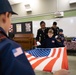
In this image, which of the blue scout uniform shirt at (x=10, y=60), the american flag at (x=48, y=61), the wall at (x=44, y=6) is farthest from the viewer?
the wall at (x=44, y=6)

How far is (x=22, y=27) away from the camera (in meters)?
9.43

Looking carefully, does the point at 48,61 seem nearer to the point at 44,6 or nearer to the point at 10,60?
the point at 10,60

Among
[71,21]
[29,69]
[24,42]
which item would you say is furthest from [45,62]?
[24,42]

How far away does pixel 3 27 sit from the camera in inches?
26.9

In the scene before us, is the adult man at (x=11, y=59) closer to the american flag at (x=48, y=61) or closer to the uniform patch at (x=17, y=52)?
the uniform patch at (x=17, y=52)

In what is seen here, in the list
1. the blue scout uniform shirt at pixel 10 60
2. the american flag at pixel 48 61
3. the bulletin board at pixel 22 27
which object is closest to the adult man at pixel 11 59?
the blue scout uniform shirt at pixel 10 60

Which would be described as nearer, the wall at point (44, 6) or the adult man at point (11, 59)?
the adult man at point (11, 59)

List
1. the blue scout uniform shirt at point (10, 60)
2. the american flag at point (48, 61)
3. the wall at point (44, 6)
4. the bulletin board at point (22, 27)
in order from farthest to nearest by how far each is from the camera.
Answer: the bulletin board at point (22, 27), the wall at point (44, 6), the american flag at point (48, 61), the blue scout uniform shirt at point (10, 60)

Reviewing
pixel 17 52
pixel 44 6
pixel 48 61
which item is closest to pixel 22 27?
pixel 44 6

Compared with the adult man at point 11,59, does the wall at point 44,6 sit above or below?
above

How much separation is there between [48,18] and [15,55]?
7896mm

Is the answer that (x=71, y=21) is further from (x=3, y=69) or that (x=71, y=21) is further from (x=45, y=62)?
(x=3, y=69)

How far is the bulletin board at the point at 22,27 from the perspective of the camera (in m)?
9.14

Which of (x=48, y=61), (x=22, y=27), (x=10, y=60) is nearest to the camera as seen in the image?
(x=10, y=60)
